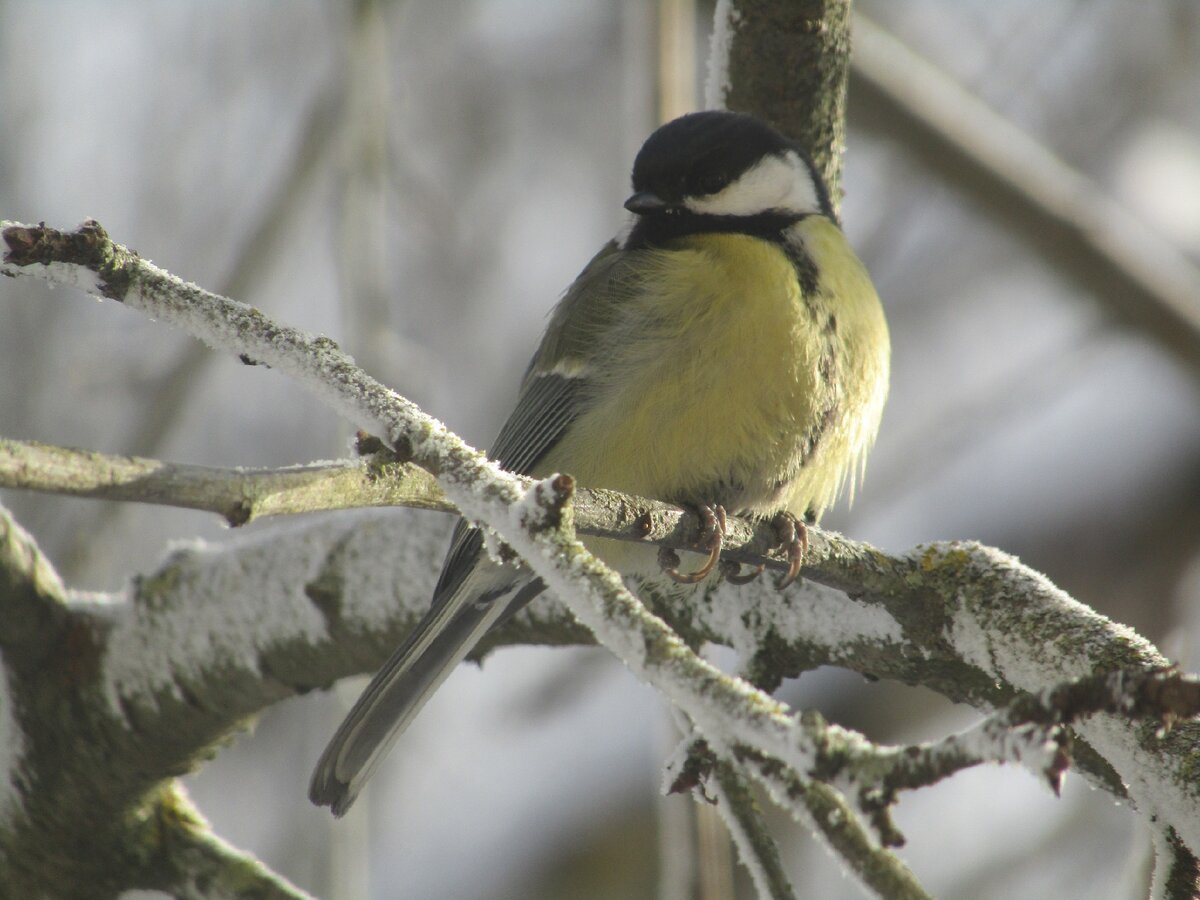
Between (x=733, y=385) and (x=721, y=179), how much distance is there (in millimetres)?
630

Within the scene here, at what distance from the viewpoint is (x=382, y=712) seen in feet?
7.89

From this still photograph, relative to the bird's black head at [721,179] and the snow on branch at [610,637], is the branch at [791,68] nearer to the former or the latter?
the bird's black head at [721,179]

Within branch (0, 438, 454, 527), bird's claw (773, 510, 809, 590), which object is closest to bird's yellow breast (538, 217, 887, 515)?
bird's claw (773, 510, 809, 590)

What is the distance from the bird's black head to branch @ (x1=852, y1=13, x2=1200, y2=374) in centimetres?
94

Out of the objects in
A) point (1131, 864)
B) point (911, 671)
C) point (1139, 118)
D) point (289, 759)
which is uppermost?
point (1139, 118)

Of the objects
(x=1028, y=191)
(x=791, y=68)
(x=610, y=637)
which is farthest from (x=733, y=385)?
(x=1028, y=191)

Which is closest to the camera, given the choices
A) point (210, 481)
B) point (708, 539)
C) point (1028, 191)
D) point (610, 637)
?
point (610, 637)

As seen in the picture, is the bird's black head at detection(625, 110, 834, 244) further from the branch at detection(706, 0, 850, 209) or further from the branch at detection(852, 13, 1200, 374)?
the branch at detection(852, 13, 1200, 374)

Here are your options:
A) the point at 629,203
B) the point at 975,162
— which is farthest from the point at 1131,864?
the point at 975,162

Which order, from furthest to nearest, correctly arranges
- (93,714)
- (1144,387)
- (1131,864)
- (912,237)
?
(912,237)
(1144,387)
(93,714)
(1131,864)

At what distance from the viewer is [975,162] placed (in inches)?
149

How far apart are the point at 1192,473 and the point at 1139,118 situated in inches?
86.7

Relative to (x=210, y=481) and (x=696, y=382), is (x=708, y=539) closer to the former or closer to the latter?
(x=696, y=382)

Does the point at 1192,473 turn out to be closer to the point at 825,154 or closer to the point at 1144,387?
the point at 1144,387
